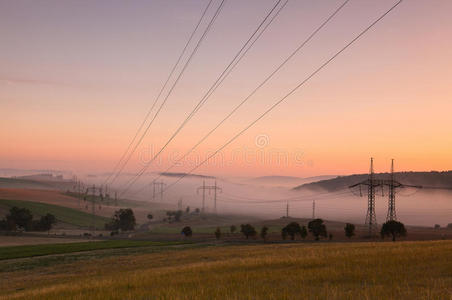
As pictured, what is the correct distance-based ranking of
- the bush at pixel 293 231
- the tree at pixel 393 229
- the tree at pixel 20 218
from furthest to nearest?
the tree at pixel 20 218 → the bush at pixel 293 231 → the tree at pixel 393 229

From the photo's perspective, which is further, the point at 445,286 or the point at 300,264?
the point at 300,264

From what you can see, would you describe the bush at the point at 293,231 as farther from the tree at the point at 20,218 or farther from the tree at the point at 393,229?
the tree at the point at 20,218

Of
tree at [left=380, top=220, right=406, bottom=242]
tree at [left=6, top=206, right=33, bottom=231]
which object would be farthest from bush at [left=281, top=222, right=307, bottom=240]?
tree at [left=6, top=206, right=33, bottom=231]

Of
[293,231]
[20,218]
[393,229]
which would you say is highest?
[393,229]

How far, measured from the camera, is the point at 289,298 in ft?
50.6

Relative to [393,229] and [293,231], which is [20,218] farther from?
[393,229]

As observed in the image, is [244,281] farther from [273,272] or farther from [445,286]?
[445,286]

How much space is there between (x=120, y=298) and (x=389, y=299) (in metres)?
11.3

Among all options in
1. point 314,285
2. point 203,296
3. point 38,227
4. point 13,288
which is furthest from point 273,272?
point 38,227

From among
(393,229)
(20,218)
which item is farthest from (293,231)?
(20,218)

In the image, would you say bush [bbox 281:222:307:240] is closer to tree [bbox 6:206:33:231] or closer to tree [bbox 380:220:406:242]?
tree [bbox 380:220:406:242]

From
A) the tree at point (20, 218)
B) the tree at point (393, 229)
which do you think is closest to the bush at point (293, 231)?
the tree at point (393, 229)

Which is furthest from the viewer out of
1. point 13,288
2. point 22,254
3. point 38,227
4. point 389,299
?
point 38,227

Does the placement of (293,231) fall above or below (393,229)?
below
